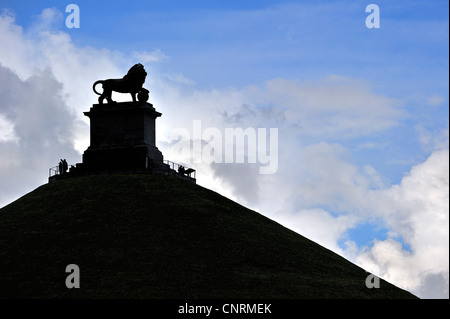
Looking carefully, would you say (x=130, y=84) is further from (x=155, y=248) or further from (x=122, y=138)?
(x=155, y=248)

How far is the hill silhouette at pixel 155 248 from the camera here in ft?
199

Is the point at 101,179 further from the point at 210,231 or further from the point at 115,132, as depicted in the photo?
the point at 210,231

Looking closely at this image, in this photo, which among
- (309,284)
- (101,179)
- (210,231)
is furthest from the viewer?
(101,179)

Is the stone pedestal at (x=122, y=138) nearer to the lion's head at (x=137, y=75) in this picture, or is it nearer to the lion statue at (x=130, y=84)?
the lion statue at (x=130, y=84)

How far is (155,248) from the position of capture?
216ft

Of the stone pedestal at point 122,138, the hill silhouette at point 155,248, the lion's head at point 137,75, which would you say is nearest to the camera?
the hill silhouette at point 155,248

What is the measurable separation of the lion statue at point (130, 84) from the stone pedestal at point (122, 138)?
110 centimetres

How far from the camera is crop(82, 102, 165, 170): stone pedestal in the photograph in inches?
3159

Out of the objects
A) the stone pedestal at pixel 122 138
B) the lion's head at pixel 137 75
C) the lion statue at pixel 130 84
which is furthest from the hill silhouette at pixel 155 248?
the lion's head at pixel 137 75

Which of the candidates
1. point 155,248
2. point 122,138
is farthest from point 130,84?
point 155,248

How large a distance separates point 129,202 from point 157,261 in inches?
424

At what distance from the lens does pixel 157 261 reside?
63844mm

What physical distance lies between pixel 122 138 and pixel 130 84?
5.16m
